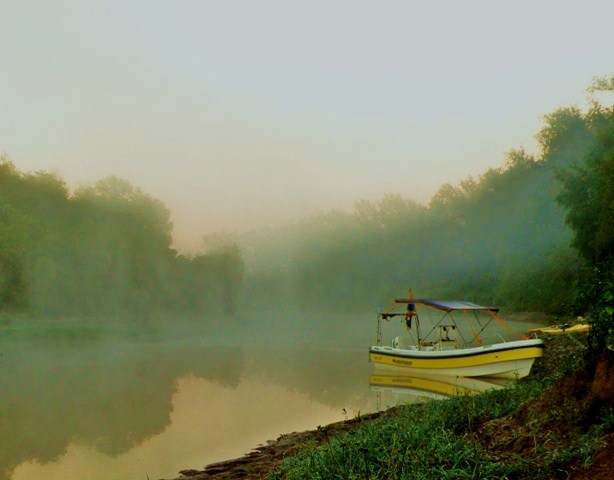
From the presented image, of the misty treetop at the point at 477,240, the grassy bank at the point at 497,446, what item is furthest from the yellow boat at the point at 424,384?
the grassy bank at the point at 497,446

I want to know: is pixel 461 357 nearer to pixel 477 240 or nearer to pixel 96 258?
pixel 96 258

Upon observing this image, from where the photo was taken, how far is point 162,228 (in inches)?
3342

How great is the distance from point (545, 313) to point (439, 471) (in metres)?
48.8

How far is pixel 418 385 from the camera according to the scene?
75.1ft

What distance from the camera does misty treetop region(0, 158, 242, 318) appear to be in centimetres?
5791

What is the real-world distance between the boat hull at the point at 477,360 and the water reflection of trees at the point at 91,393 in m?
8.96

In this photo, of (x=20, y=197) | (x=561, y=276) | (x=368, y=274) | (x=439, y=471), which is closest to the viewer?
(x=439, y=471)

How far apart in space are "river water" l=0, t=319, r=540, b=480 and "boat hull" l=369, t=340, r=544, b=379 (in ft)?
7.97

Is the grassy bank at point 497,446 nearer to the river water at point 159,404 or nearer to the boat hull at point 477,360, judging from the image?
the river water at point 159,404

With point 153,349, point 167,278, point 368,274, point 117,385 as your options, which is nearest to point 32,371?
point 117,385

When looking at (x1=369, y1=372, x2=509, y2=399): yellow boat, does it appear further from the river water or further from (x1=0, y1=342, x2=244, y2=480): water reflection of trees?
(x1=0, y1=342, x2=244, y2=480): water reflection of trees

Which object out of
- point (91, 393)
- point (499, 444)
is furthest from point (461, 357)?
point (91, 393)

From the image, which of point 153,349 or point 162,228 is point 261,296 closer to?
point 162,228

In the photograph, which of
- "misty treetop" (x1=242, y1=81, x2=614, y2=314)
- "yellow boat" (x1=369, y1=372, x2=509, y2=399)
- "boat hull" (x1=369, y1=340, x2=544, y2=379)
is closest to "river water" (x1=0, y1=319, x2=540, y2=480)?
"yellow boat" (x1=369, y1=372, x2=509, y2=399)
